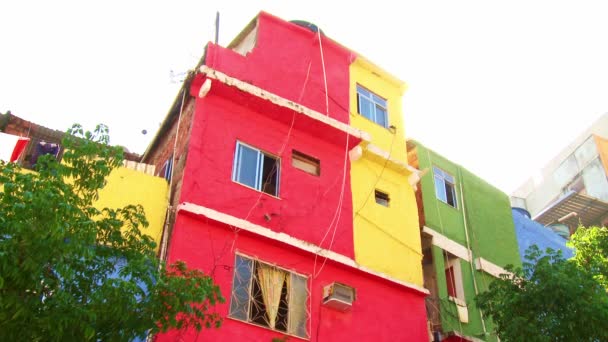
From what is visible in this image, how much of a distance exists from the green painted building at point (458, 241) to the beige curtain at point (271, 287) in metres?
4.43

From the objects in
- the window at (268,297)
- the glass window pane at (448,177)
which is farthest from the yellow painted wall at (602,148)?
the window at (268,297)

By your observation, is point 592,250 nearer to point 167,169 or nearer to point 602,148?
point 167,169

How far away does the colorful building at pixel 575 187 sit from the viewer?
107 ft

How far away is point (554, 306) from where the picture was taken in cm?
1208

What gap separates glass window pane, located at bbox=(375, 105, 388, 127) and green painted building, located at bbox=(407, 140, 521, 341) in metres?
1.23

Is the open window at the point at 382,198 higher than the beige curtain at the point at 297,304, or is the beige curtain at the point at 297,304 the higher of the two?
the open window at the point at 382,198

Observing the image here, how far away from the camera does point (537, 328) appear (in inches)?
467

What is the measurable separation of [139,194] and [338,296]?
173 inches

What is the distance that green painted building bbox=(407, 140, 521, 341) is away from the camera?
16344 millimetres

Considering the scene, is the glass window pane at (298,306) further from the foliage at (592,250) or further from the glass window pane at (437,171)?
the glass window pane at (437,171)

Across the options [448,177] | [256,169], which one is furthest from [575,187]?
[256,169]

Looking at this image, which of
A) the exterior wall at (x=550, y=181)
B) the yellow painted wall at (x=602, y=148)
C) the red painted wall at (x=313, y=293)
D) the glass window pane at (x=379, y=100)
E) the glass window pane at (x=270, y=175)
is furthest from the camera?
the exterior wall at (x=550, y=181)

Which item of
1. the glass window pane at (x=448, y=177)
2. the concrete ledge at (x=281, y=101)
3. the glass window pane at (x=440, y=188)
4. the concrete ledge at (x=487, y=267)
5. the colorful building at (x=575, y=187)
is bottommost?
the concrete ledge at (x=487, y=267)

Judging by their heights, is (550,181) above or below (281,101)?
above
